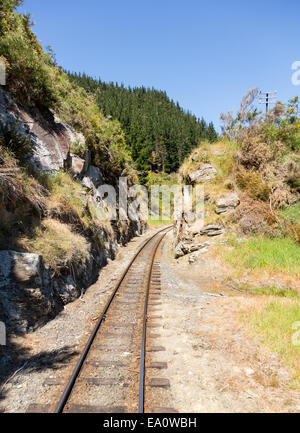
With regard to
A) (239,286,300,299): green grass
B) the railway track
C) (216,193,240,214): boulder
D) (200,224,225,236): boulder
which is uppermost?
(216,193,240,214): boulder

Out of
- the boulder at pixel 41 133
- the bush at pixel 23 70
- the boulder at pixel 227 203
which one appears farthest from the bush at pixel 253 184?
the bush at pixel 23 70

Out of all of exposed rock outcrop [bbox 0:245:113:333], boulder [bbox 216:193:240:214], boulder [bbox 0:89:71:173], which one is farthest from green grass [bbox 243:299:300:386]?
boulder [bbox 0:89:71:173]

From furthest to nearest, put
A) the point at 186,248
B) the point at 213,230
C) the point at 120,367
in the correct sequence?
the point at 186,248 < the point at 213,230 < the point at 120,367

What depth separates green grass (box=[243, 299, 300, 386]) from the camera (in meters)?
4.68

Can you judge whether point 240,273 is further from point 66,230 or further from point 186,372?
point 66,230

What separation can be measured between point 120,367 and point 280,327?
3.79m

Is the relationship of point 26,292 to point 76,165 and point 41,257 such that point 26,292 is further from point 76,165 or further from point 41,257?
point 76,165

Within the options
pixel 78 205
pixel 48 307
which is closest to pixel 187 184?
pixel 78 205

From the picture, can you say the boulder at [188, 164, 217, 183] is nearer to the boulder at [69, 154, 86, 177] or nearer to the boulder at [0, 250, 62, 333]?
the boulder at [69, 154, 86, 177]

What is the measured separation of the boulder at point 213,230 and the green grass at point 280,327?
515cm

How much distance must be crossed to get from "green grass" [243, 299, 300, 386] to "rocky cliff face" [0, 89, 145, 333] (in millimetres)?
5379

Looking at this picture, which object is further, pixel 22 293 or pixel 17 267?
pixel 17 267

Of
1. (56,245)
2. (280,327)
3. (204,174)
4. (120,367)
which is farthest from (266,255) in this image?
(56,245)

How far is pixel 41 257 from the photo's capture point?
21.6ft
